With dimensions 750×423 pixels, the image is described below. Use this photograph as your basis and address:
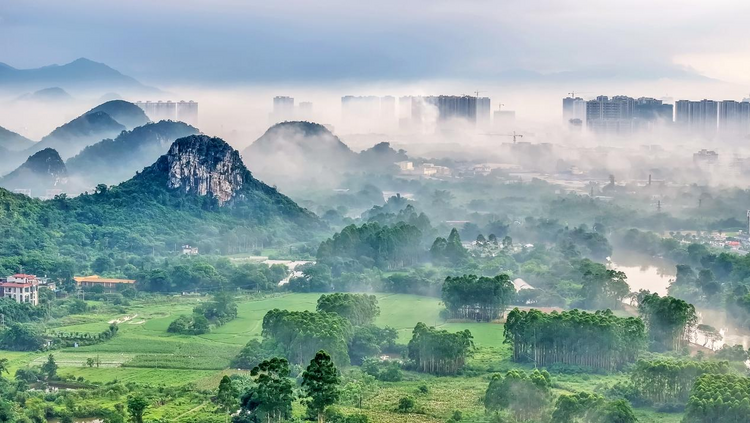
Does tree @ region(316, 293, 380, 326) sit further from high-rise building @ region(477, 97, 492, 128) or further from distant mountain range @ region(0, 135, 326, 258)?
high-rise building @ region(477, 97, 492, 128)

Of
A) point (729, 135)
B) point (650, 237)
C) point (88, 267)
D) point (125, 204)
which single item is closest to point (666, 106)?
point (729, 135)

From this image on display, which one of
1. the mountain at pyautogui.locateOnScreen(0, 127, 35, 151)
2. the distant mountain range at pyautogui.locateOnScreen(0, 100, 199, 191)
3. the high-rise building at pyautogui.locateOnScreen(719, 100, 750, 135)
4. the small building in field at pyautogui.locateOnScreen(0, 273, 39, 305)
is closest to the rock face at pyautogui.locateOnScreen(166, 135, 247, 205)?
the small building in field at pyautogui.locateOnScreen(0, 273, 39, 305)

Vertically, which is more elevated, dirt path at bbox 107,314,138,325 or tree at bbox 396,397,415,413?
dirt path at bbox 107,314,138,325

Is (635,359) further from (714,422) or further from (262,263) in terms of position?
(262,263)

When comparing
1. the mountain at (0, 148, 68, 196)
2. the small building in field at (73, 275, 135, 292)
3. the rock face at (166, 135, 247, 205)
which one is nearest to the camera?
the small building in field at (73, 275, 135, 292)

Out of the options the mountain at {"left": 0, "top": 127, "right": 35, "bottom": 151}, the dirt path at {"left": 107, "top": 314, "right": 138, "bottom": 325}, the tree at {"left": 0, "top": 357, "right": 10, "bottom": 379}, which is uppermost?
the mountain at {"left": 0, "top": 127, "right": 35, "bottom": 151}

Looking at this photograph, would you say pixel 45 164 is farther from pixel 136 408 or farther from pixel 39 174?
pixel 136 408

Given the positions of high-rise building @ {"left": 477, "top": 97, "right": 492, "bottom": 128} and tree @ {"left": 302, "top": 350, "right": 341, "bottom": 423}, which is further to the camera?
high-rise building @ {"left": 477, "top": 97, "right": 492, "bottom": 128}
